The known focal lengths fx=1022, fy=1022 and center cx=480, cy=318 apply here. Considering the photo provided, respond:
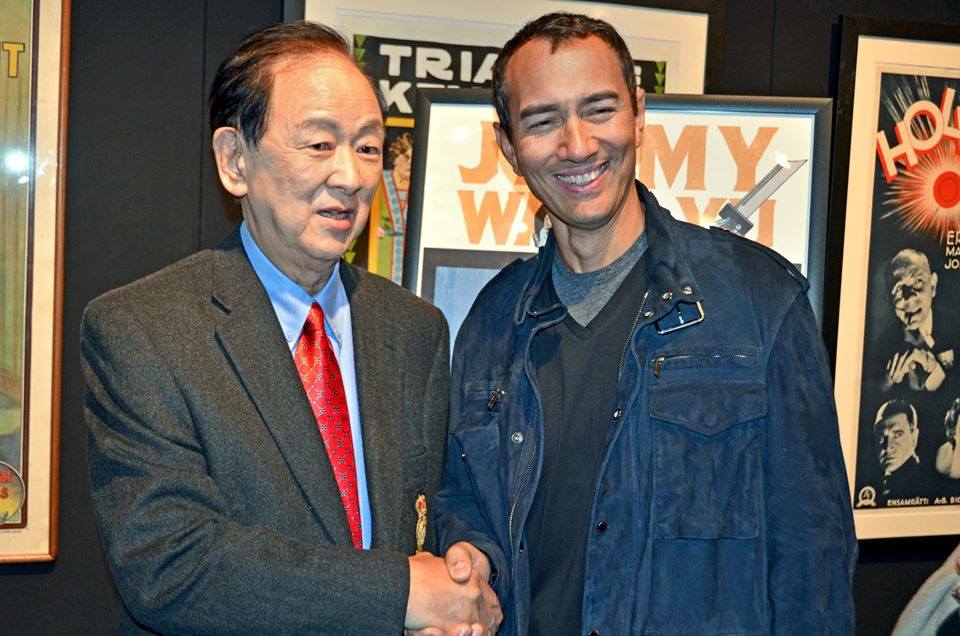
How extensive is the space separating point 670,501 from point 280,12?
1.91m

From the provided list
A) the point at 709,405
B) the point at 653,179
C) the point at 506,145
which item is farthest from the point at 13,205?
the point at 709,405

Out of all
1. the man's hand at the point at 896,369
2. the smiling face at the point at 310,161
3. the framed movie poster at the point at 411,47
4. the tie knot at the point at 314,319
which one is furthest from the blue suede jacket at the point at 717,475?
the man's hand at the point at 896,369

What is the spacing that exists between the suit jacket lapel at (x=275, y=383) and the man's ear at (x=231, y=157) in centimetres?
17

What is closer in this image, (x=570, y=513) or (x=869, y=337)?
(x=570, y=513)

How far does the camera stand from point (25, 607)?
2.92 metres

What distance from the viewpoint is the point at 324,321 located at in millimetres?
2100

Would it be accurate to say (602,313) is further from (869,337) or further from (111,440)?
(869,337)

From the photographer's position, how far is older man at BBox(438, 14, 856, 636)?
1938 mm

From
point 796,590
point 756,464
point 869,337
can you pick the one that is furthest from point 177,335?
point 869,337

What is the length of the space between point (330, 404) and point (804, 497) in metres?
0.92

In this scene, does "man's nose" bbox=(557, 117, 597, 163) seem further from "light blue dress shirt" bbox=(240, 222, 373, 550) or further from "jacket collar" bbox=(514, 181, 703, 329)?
"light blue dress shirt" bbox=(240, 222, 373, 550)

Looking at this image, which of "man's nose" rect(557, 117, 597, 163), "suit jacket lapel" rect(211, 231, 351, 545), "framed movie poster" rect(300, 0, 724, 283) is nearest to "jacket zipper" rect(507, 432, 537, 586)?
"suit jacket lapel" rect(211, 231, 351, 545)

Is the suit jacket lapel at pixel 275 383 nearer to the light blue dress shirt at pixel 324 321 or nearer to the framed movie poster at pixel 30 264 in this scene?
the light blue dress shirt at pixel 324 321

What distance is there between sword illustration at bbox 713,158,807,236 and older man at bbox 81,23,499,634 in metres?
1.14
